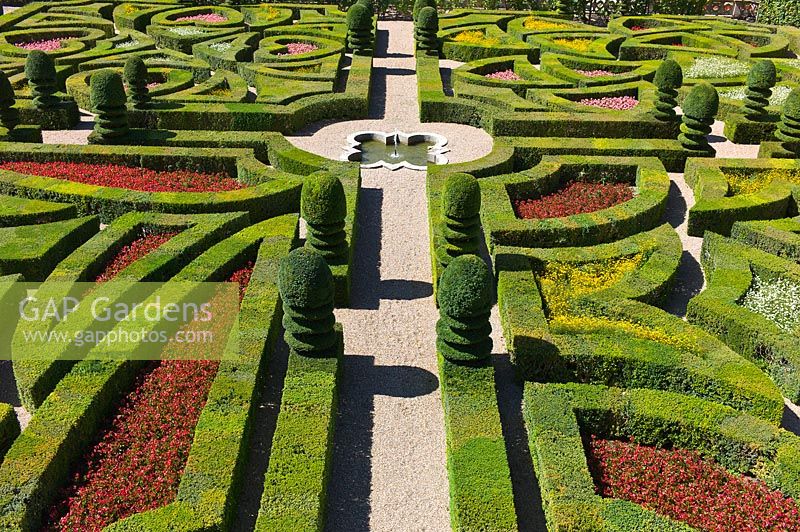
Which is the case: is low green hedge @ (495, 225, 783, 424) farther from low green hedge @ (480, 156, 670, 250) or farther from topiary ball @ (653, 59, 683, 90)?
topiary ball @ (653, 59, 683, 90)

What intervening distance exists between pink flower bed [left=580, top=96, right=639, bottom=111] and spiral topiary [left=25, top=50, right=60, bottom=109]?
2125cm

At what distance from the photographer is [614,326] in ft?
51.3

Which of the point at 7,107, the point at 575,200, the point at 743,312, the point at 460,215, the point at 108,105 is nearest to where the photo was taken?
the point at 743,312

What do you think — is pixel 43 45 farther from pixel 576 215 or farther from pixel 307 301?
pixel 307 301

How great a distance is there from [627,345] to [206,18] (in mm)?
37265

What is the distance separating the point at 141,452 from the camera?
40.9ft

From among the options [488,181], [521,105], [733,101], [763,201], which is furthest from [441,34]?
[763,201]

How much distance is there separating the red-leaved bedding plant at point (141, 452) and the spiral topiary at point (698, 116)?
18874 millimetres

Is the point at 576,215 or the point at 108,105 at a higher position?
the point at 108,105

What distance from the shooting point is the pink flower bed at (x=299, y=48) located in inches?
1437

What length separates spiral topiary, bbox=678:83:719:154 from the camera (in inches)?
953

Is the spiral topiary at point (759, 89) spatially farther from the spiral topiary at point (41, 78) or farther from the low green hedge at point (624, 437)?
the spiral topiary at point (41, 78)

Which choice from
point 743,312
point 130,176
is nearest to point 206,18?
point 130,176

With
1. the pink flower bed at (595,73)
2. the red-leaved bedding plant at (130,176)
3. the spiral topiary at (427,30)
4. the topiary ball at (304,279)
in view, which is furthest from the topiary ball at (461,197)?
the spiral topiary at (427,30)
